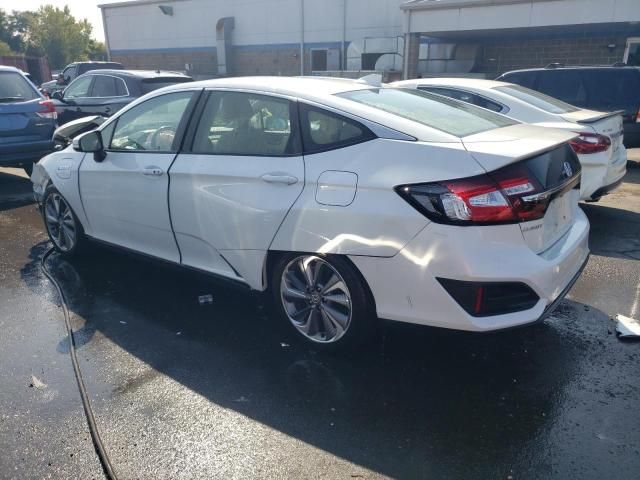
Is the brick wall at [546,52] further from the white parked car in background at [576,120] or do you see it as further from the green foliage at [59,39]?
the green foliage at [59,39]

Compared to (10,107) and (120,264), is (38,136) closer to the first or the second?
(10,107)

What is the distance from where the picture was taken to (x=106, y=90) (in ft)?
33.5

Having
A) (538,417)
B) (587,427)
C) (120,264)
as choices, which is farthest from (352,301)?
(120,264)

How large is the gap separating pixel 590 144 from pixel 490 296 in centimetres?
380

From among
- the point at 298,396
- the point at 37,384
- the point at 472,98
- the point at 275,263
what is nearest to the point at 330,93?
the point at 275,263

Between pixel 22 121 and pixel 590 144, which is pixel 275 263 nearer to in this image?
pixel 590 144

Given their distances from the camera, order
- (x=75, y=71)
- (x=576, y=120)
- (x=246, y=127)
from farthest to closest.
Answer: (x=75, y=71) → (x=576, y=120) → (x=246, y=127)

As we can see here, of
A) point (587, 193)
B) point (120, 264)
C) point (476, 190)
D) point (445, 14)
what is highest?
point (445, 14)

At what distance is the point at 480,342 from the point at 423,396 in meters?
0.76

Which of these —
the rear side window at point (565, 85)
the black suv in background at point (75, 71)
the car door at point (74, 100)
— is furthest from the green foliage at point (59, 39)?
the rear side window at point (565, 85)

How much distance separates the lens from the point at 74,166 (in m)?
4.64

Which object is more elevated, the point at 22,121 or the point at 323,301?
the point at 22,121

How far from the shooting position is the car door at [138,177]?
3906mm

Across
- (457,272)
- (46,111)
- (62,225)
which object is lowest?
(62,225)
